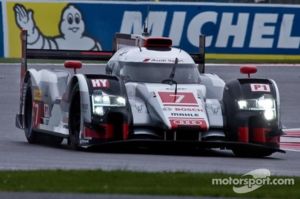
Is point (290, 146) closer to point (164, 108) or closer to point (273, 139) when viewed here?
point (273, 139)

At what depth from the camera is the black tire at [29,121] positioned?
17.5 metres

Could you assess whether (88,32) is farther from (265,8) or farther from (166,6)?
(265,8)

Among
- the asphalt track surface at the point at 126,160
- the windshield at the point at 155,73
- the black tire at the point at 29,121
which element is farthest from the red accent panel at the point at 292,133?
the black tire at the point at 29,121

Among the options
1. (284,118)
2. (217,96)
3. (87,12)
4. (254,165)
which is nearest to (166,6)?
(87,12)

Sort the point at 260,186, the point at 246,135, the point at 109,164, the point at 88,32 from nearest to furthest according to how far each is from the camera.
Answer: the point at 260,186, the point at 109,164, the point at 246,135, the point at 88,32

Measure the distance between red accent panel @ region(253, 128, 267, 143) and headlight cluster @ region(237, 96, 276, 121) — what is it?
0.58ft

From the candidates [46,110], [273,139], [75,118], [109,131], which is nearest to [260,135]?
[273,139]

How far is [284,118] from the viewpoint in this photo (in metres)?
22.3

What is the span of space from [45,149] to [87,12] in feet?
51.2

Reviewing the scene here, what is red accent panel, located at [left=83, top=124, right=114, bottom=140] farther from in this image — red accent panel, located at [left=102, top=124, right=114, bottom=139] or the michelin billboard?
the michelin billboard

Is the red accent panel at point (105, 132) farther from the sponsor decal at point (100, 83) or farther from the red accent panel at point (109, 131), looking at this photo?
the sponsor decal at point (100, 83)

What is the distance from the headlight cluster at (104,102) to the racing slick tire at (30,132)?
7.04 ft

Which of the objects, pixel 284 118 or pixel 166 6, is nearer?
pixel 284 118

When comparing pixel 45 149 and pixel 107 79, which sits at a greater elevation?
pixel 107 79
